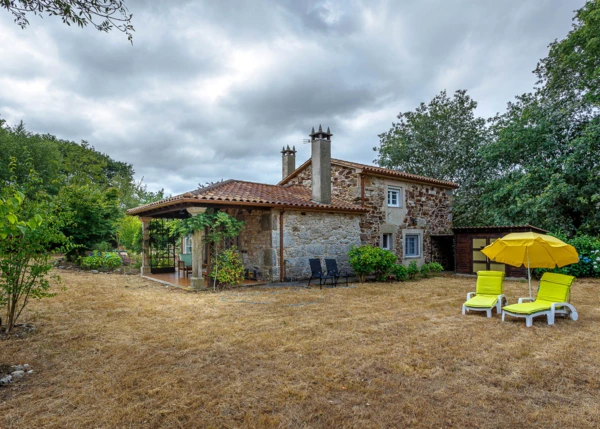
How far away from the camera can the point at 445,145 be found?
71.6ft

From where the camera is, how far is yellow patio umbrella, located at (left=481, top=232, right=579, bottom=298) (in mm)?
6266

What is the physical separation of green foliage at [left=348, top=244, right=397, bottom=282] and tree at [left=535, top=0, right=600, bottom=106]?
435 inches

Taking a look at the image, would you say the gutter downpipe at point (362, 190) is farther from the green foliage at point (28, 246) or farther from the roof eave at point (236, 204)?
the green foliage at point (28, 246)

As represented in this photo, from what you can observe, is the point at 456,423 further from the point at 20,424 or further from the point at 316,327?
the point at 20,424

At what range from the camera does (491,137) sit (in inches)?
757

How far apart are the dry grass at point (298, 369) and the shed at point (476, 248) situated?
6221 mm

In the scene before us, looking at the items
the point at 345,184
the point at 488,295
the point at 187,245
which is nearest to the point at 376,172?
the point at 345,184

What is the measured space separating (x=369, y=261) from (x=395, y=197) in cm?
451

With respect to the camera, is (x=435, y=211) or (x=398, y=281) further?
(x=435, y=211)

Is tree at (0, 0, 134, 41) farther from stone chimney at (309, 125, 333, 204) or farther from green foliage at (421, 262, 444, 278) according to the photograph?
green foliage at (421, 262, 444, 278)

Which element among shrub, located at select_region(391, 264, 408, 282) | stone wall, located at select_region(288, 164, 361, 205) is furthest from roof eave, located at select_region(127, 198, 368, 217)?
shrub, located at select_region(391, 264, 408, 282)

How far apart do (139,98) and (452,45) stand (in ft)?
36.9

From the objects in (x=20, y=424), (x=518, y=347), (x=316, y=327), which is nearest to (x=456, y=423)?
(x=518, y=347)

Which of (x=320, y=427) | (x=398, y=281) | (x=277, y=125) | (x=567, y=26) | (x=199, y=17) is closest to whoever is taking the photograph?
(x=320, y=427)
